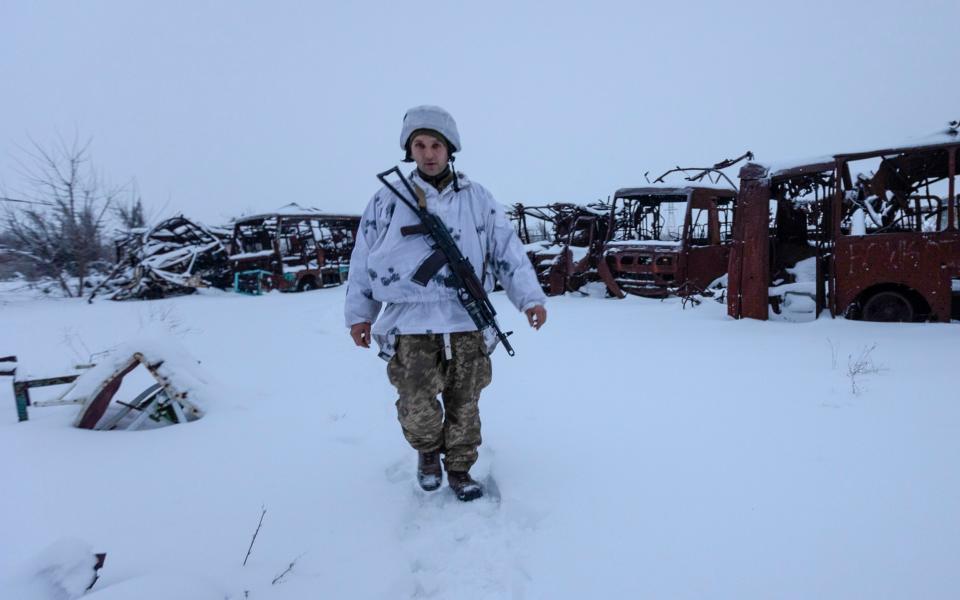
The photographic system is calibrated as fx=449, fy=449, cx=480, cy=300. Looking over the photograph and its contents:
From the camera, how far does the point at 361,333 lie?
2.00 m

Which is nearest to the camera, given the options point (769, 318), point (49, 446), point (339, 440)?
→ point (49, 446)

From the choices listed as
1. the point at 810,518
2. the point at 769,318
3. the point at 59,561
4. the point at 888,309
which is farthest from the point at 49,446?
the point at 888,309

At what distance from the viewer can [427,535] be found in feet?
5.57

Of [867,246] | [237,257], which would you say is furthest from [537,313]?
[237,257]

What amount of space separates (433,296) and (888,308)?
536cm

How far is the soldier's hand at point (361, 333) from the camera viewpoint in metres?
1.98

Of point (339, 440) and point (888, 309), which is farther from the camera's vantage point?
point (888, 309)

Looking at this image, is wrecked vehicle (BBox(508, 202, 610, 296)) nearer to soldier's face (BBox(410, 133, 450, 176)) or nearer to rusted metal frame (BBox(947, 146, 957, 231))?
rusted metal frame (BBox(947, 146, 957, 231))

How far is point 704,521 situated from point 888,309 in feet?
15.6

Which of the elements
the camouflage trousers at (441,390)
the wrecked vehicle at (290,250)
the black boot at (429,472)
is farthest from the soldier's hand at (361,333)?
the wrecked vehicle at (290,250)

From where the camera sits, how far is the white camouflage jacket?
6.15ft

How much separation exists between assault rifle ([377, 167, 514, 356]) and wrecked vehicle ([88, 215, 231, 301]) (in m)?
12.3

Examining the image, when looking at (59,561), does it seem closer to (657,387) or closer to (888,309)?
(657,387)

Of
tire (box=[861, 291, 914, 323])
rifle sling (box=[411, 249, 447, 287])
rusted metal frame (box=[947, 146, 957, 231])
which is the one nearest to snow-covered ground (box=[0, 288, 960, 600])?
rifle sling (box=[411, 249, 447, 287])
